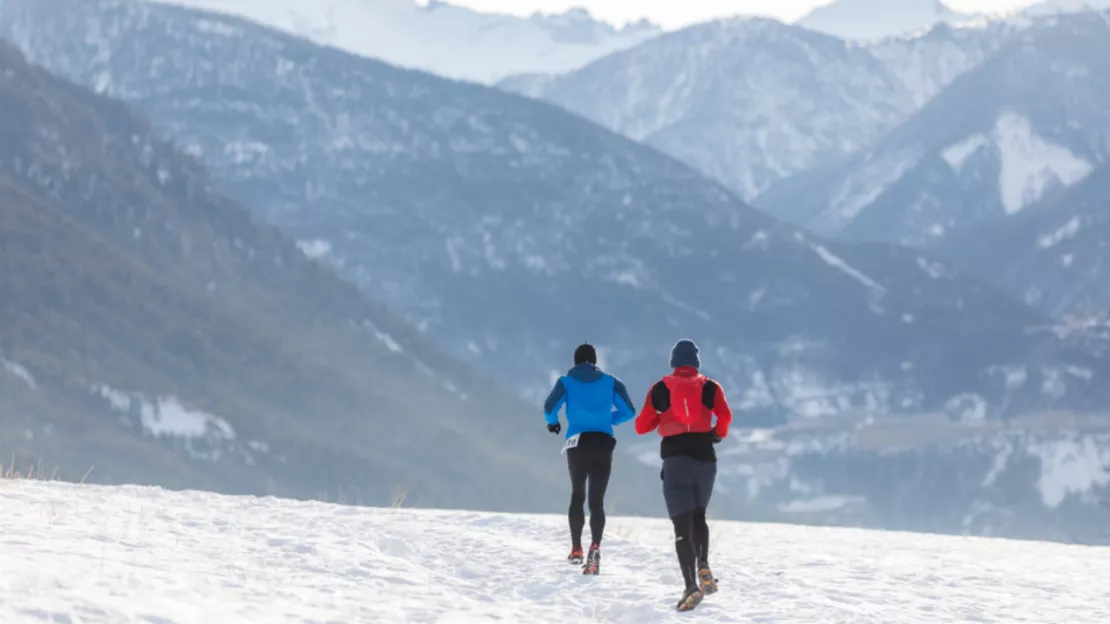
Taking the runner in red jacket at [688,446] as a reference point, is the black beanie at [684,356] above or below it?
above

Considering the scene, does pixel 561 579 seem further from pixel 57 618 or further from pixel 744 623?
pixel 57 618

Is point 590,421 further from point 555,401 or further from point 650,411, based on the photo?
point 650,411

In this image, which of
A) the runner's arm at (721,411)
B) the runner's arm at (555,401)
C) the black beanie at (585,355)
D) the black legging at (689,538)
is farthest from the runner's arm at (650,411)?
the black beanie at (585,355)

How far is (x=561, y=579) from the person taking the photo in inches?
820

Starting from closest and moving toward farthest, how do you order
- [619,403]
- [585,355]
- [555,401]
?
1. [555,401]
2. [619,403]
3. [585,355]

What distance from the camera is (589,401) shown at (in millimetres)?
20969

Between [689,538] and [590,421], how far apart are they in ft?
8.65

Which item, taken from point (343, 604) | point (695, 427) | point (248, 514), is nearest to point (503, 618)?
point (343, 604)

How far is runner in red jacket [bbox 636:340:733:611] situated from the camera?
1911 cm

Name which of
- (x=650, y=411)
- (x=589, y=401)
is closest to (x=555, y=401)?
(x=589, y=401)

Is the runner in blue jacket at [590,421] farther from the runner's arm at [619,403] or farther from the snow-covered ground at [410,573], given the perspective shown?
the snow-covered ground at [410,573]

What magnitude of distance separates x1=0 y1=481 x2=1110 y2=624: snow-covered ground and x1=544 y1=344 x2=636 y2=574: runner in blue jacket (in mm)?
1249

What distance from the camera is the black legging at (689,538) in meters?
19.0

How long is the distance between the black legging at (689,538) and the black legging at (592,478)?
5.99 feet
